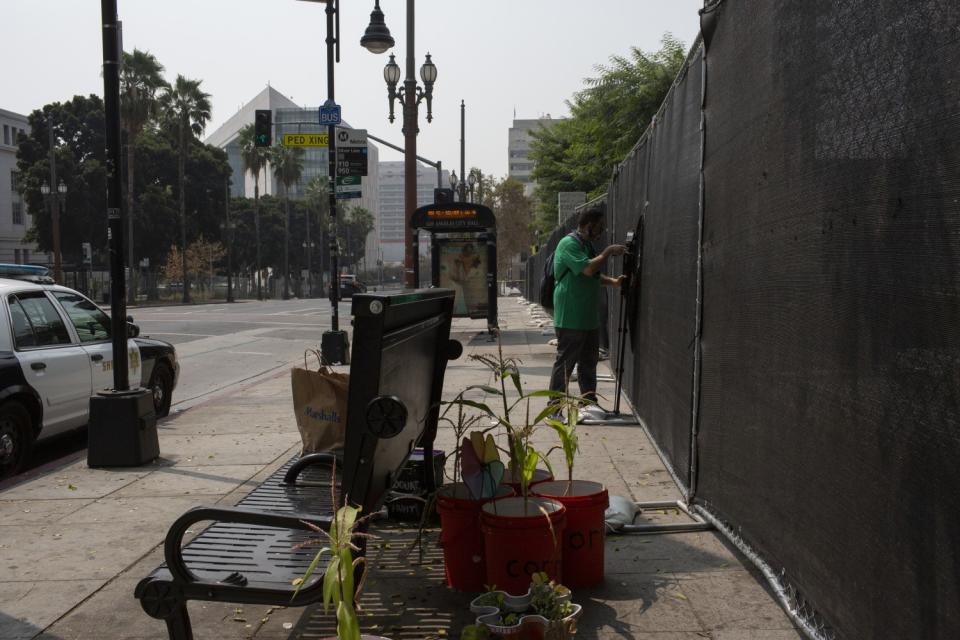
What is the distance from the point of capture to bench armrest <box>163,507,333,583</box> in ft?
10.0

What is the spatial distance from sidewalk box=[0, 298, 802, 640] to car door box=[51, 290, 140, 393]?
4.34 feet

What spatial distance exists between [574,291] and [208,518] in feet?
18.6

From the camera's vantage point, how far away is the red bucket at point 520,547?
3693mm

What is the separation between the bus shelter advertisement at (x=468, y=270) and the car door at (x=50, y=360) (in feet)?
39.8

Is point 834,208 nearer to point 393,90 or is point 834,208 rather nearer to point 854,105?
point 854,105

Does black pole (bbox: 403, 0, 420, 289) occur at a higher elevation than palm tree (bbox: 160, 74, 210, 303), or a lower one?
lower

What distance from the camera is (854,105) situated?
2.91m

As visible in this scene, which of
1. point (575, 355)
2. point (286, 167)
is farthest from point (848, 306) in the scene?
point (286, 167)

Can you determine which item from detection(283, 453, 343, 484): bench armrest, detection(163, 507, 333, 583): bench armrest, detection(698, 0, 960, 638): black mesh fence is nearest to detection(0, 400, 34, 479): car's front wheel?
detection(283, 453, 343, 484): bench armrest

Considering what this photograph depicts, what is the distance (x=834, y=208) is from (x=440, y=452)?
3.33 metres

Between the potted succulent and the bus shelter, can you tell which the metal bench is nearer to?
the potted succulent

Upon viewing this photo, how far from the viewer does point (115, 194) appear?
23.8ft

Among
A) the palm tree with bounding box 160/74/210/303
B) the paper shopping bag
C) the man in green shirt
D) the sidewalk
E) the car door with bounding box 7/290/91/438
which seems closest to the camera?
the sidewalk

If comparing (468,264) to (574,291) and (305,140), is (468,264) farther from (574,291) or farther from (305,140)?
(574,291)
